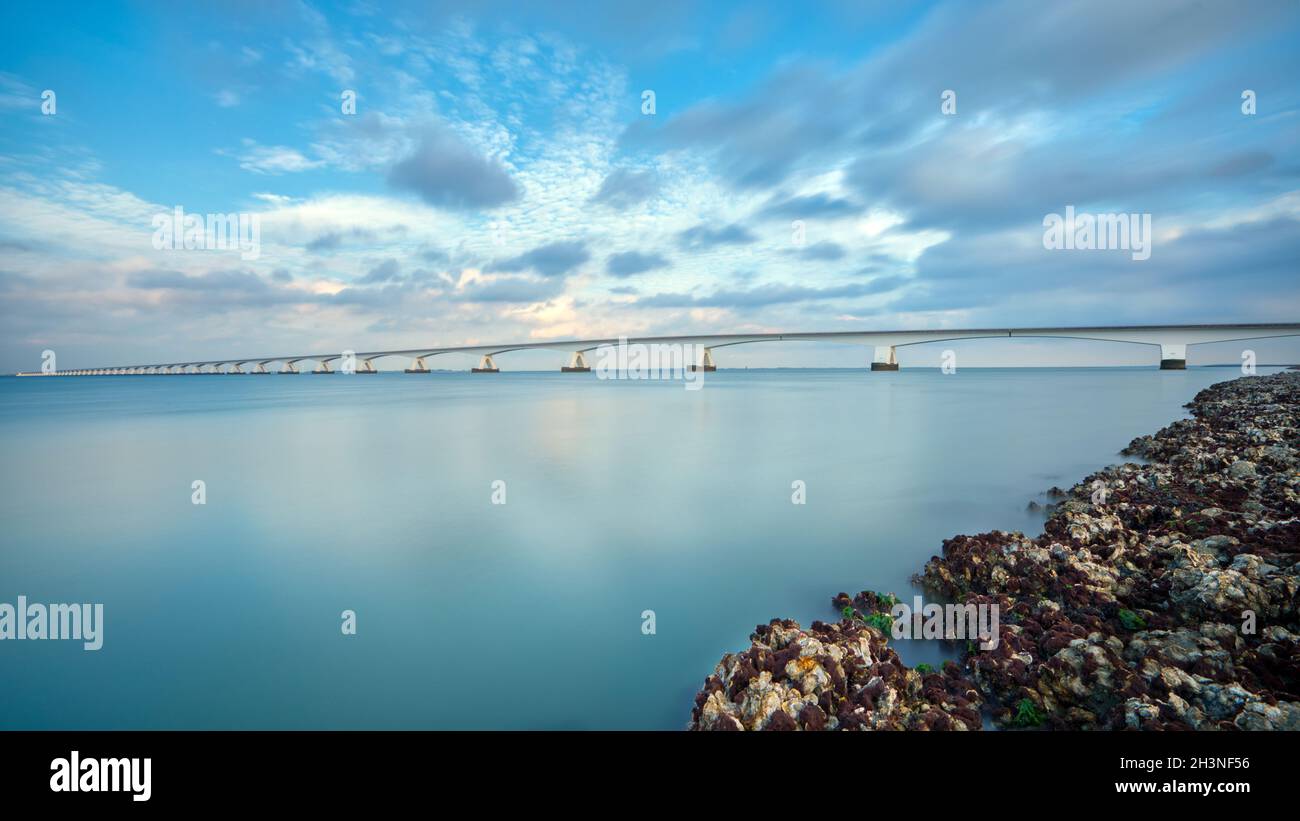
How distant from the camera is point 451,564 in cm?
764

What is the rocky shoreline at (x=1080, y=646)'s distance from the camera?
3.62 meters

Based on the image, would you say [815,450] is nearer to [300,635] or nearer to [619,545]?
[619,545]

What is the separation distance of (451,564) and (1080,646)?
23.2 feet

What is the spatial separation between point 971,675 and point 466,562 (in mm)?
6199

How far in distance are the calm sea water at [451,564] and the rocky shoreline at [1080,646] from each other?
787mm

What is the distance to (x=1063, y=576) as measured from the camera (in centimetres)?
576
